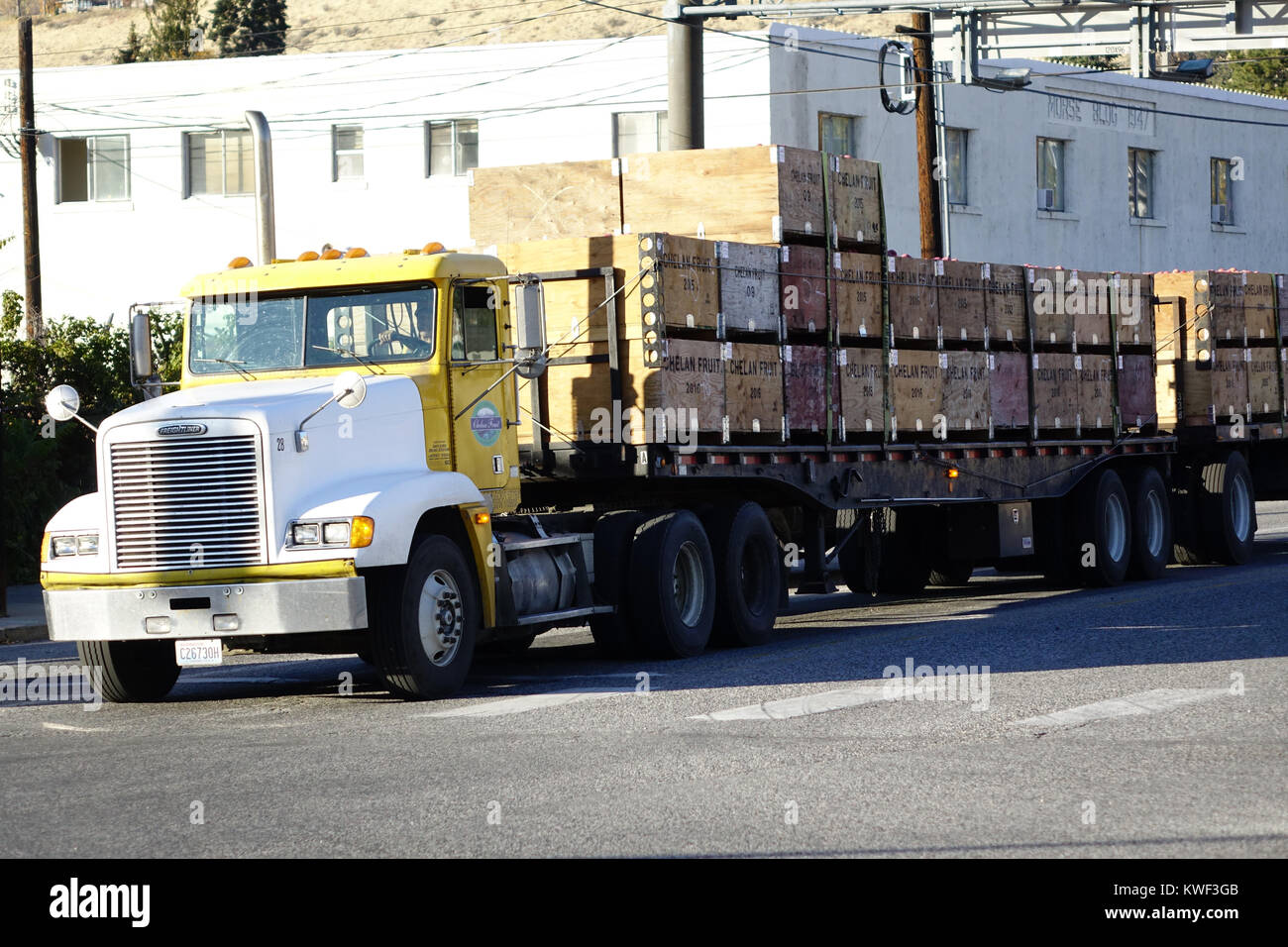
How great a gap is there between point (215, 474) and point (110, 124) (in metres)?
33.5

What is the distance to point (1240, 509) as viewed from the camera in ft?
76.5

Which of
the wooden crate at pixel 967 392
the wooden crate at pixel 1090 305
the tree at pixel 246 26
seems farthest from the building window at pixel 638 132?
the tree at pixel 246 26

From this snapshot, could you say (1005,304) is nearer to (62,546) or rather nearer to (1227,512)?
(1227,512)

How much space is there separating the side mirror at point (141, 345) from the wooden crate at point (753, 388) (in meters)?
4.52

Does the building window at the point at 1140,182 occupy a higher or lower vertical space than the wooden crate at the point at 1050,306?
higher

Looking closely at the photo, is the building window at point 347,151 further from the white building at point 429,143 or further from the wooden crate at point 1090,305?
the wooden crate at point 1090,305

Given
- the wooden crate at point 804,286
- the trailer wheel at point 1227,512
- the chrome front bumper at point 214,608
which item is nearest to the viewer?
the chrome front bumper at point 214,608

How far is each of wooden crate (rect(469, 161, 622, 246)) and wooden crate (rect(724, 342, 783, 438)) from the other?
1.72 metres

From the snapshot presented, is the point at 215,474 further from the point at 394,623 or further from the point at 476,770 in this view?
the point at 476,770

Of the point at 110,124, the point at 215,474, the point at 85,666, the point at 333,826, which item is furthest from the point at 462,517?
the point at 110,124

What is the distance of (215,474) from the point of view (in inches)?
468

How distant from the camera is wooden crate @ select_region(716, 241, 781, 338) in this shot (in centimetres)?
1535

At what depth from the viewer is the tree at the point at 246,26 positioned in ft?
335

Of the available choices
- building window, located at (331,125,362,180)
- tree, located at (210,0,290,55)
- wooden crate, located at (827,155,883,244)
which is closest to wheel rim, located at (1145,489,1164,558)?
wooden crate, located at (827,155,883,244)
